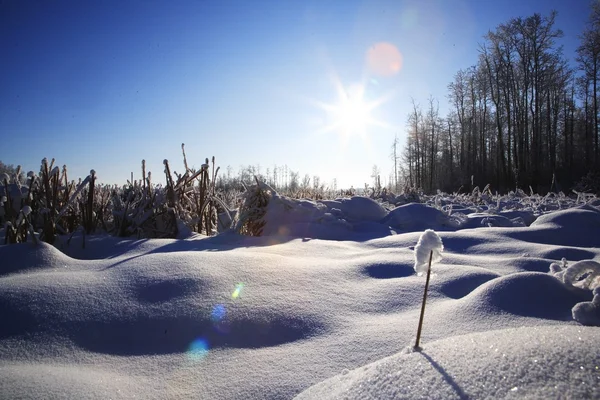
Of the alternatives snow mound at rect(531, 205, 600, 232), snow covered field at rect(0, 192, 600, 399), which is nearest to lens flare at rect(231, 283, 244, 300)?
snow covered field at rect(0, 192, 600, 399)

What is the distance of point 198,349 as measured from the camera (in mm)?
924

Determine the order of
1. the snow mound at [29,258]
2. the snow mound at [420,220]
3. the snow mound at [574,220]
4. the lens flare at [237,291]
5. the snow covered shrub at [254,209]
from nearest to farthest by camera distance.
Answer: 1. the lens flare at [237,291]
2. the snow mound at [29,258]
3. the snow mound at [574,220]
4. the snow covered shrub at [254,209]
5. the snow mound at [420,220]

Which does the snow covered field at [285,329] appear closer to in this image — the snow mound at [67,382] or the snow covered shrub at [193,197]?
the snow mound at [67,382]

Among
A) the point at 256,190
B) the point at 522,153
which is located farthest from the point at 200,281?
the point at 522,153

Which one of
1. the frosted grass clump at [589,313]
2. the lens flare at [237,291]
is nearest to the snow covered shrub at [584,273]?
the frosted grass clump at [589,313]

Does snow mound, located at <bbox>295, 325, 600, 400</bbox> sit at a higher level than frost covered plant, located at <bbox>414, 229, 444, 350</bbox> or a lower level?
lower

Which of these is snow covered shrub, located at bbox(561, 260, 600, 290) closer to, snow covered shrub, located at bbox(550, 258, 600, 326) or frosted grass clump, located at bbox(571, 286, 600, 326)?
snow covered shrub, located at bbox(550, 258, 600, 326)

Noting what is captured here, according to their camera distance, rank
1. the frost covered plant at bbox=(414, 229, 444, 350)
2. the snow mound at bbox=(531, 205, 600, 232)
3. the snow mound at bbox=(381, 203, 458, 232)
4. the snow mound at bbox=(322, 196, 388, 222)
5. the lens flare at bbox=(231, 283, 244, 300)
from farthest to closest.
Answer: the snow mound at bbox=(322, 196, 388, 222) → the snow mound at bbox=(381, 203, 458, 232) → the snow mound at bbox=(531, 205, 600, 232) → the lens flare at bbox=(231, 283, 244, 300) → the frost covered plant at bbox=(414, 229, 444, 350)

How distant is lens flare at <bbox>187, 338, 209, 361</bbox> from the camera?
89 centimetres

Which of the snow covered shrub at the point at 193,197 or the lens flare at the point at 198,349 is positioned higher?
the snow covered shrub at the point at 193,197

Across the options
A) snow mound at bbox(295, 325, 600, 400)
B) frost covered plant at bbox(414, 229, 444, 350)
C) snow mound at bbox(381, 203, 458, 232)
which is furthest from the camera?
snow mound at bbox(381, 203, 458, 232)

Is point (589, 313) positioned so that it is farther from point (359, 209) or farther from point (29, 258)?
point (359, 209)

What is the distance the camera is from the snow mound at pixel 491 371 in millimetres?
447

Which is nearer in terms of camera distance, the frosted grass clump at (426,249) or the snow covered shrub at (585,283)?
the frosted grass clump at (426,249)
